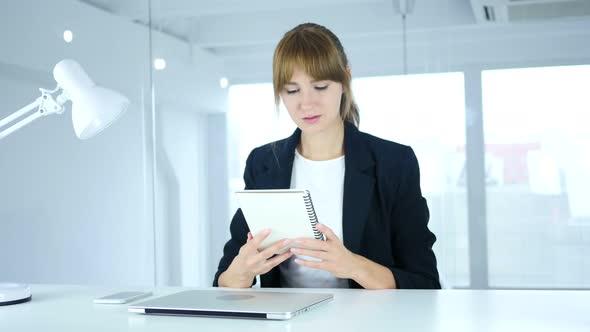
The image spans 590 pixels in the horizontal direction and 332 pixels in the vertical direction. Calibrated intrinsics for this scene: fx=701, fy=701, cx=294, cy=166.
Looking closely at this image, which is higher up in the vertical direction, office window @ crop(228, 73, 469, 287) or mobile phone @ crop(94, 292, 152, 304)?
office window @ crop(228, 73, 469, 287)

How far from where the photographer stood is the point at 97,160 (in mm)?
3887

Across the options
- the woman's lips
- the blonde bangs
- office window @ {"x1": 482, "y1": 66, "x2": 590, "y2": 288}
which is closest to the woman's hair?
the blonde bangs

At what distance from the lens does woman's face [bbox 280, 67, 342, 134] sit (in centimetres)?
202

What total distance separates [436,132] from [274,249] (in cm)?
211

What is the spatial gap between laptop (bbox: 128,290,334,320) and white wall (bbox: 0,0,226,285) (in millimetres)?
2224

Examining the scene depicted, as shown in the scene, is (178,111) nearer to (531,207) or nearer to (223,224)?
(223,224)

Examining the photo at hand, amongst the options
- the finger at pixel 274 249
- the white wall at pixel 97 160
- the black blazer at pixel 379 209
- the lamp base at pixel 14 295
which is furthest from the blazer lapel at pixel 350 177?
the white wall at pixel 97 160

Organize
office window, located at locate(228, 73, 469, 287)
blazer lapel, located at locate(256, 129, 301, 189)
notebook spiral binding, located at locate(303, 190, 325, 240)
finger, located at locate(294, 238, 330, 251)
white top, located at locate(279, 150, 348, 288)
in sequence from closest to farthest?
notebook spiral binding, located at locate(303, 190, 325, 240) < finger, located at locate(294, 238, 330, 251) < white top, located at locate(279, 150, 348, 288) < blazer lapel, located at locate(256, 129, 301, 189) < office window, located at locate(228, 73, 469, 287)

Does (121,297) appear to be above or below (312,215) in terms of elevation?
below

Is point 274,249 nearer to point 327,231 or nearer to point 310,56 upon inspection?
point 327,231

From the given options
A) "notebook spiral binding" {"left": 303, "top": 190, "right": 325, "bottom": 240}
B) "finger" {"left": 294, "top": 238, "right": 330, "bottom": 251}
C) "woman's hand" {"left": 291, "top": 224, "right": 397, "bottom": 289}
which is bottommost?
"woman's hand" {"left": 291, "top": 224, "right": 397, "bottom": 289}

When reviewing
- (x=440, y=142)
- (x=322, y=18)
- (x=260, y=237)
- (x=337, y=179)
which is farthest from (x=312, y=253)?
(x=322, y=18)

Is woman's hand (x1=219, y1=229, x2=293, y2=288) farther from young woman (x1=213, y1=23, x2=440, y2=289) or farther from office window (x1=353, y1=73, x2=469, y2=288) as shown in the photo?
office window (x1=353, y1=73, x2=469, y2=288)

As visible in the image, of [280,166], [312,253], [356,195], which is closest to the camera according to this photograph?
[312,253]
